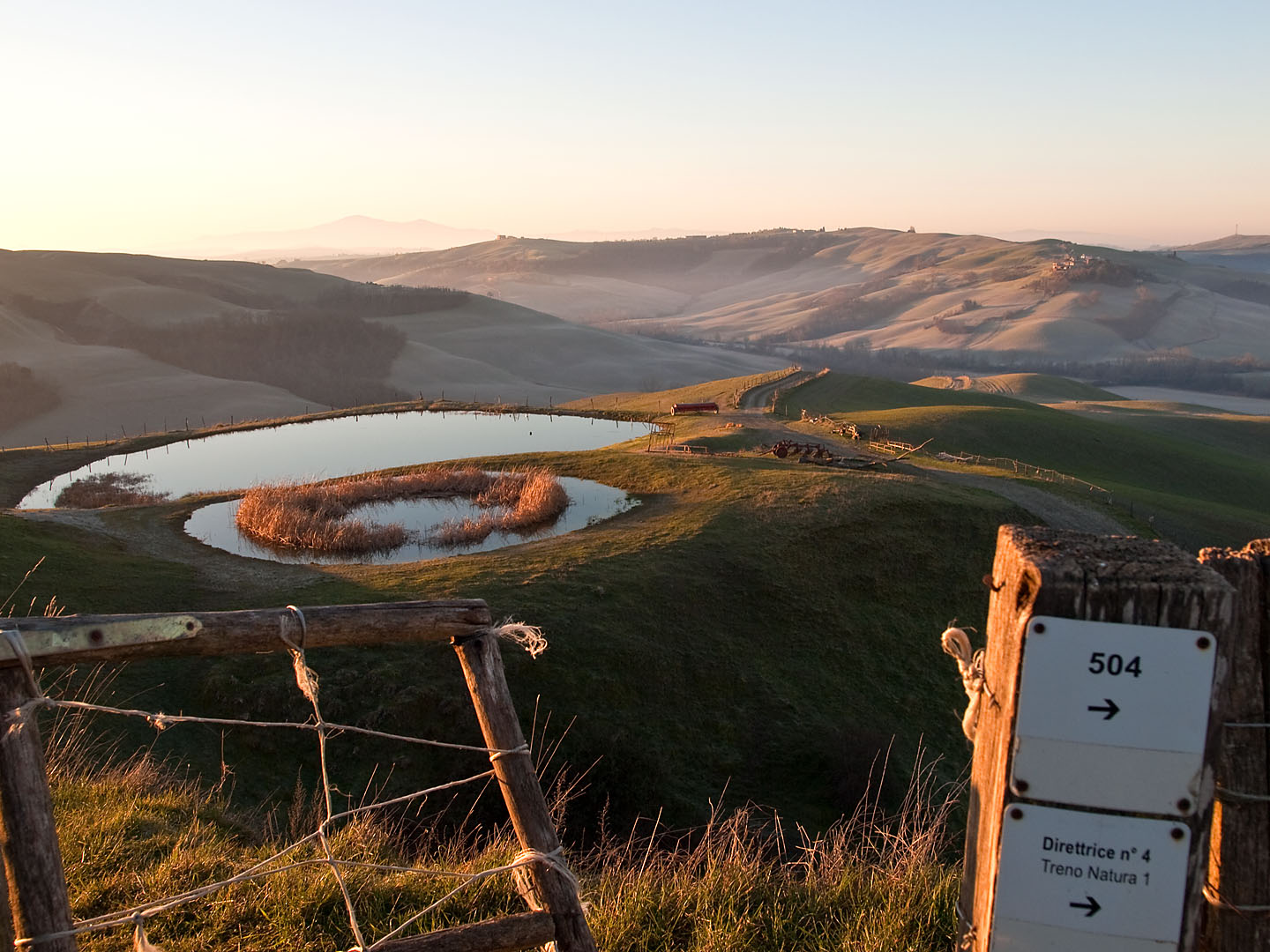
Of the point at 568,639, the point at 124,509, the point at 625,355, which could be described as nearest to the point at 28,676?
the point at 568,639

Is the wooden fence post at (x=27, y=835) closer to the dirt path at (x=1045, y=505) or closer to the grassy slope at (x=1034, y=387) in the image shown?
the dirt path at (x=1045, y=505)

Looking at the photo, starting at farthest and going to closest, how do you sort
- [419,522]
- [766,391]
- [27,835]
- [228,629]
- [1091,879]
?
[766,391], [419,522], [228,629], [27,835], [1091,879]

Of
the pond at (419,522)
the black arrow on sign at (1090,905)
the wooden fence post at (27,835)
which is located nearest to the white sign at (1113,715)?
the black arrow on sign at (1090,905)

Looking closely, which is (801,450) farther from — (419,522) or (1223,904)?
(1223,904)

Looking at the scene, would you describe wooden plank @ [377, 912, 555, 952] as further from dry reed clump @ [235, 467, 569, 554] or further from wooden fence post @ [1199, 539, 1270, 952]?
dry reed clump @ [235, 467, 569, 554]

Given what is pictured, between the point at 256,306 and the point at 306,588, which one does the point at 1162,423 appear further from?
the point at 256,306

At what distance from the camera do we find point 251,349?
133250 millimetres

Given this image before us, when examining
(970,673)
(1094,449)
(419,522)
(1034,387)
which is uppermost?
(970,673)

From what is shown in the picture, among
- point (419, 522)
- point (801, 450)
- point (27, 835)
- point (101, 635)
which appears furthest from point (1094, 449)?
point (27, 835)

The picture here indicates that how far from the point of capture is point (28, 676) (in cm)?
337

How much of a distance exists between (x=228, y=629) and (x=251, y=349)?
141717 mm

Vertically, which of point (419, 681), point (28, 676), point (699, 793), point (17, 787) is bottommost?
point (699, 793)

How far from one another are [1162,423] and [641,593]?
6400cm

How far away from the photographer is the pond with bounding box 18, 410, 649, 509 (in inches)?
1544
